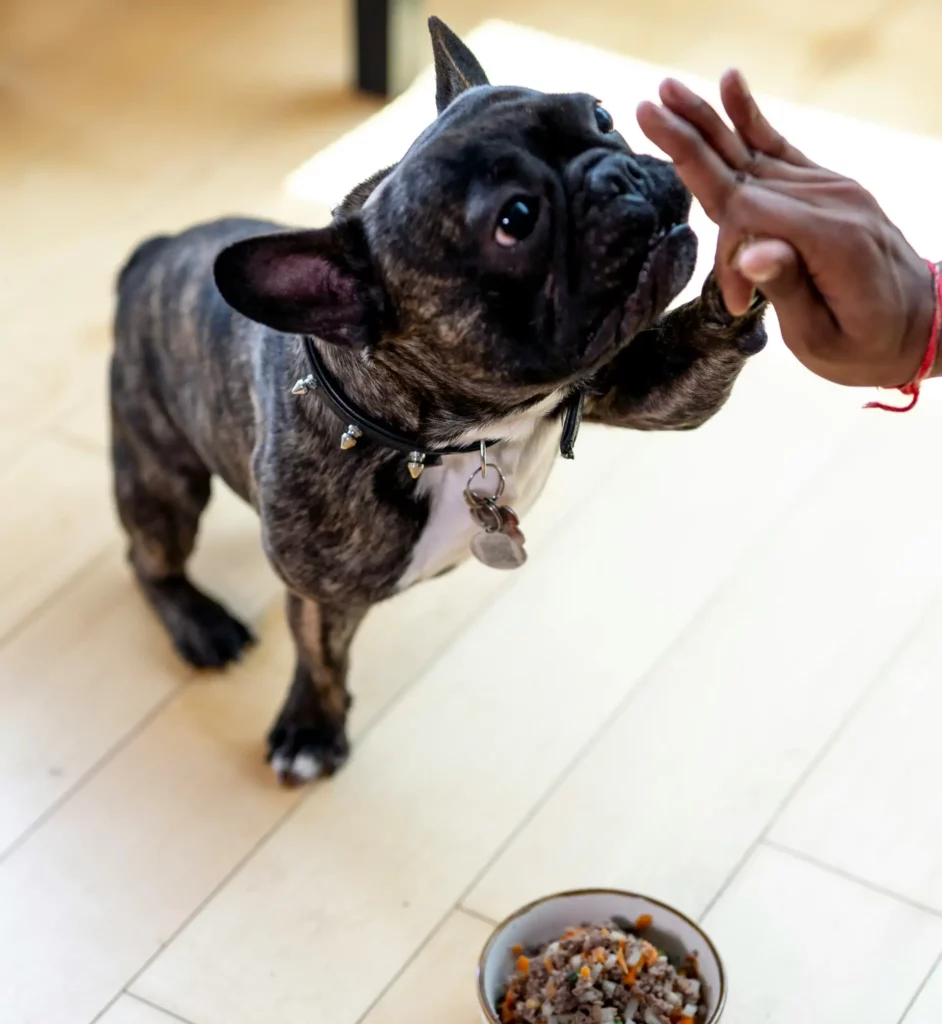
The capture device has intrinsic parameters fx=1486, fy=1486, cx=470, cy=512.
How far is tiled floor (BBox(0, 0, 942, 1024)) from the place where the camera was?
75.7 inches

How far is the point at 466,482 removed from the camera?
5.88 ft

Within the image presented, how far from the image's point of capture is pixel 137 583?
8.07ft

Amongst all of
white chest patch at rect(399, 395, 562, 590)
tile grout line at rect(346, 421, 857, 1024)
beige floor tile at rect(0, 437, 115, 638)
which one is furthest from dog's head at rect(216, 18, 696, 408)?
beige floor tile at rect(0, 437, 115, 638)

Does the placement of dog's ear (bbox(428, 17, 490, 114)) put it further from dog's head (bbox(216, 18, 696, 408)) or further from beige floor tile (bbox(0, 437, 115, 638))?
beige floor tile (bbox(0, 437, 115, 638))

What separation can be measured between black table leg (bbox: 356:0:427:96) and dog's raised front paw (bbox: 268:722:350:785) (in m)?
1.90

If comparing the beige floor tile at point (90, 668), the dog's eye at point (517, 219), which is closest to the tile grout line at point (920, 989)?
the dog's eye at point (517, 219)

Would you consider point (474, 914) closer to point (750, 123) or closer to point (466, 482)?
point (466, 482)

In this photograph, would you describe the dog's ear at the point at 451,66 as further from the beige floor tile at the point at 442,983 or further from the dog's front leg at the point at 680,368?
the beige floor tile at the point at 442,983

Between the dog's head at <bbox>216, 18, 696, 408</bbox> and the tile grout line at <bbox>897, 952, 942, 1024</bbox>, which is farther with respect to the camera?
the tile grout line at <bbox>897, 952, 942, 1024</bbox>

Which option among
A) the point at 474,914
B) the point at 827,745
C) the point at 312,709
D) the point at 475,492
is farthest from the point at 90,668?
the point at 827,745

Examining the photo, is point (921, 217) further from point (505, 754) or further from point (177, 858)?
point (177, 858)

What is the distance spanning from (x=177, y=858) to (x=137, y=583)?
1.78ft

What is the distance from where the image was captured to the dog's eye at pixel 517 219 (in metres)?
1.42

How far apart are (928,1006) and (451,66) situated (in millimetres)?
1251
